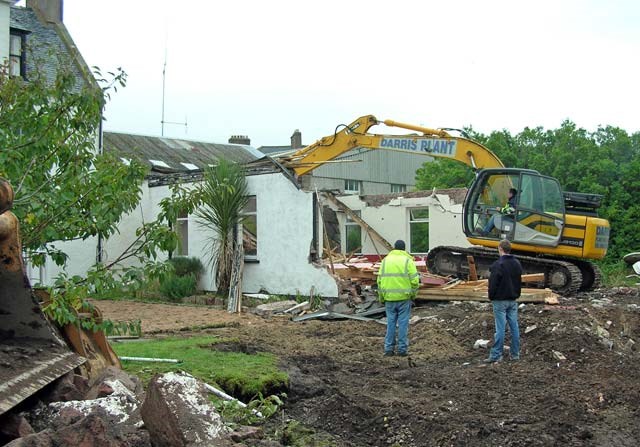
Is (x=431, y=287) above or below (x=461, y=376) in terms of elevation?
above

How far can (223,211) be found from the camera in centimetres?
1856

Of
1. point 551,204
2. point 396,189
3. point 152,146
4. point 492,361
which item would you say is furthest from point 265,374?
point 396,189

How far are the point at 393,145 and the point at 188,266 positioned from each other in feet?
21.8

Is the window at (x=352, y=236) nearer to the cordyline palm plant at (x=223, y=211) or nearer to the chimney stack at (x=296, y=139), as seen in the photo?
the cordyline palm plant at (x=223, y=211)

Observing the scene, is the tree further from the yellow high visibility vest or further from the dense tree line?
the dense tree line

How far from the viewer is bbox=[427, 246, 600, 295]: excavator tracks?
52.9ft

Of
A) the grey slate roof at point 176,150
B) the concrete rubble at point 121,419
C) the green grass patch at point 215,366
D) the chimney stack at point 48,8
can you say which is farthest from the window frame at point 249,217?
the concrete rubble at point 121,419

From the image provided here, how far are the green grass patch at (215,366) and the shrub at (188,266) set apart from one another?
925 centimetres

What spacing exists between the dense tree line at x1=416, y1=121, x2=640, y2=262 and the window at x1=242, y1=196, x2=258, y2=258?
492 inches

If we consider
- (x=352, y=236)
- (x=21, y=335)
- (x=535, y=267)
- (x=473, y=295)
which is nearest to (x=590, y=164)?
(x=352, y=236)

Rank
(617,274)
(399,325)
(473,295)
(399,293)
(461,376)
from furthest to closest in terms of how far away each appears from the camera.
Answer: (617,274)
(473,295)
(399,325)
(399,293)
(461,376)

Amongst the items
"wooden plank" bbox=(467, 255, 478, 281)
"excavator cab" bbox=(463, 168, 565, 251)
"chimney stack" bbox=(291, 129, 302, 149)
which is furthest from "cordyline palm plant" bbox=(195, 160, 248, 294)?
"chimney stack" bbox=(291, 129, 302, 149)

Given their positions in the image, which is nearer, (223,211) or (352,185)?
(223,211)

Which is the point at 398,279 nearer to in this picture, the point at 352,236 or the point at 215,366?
the point at 215,366
